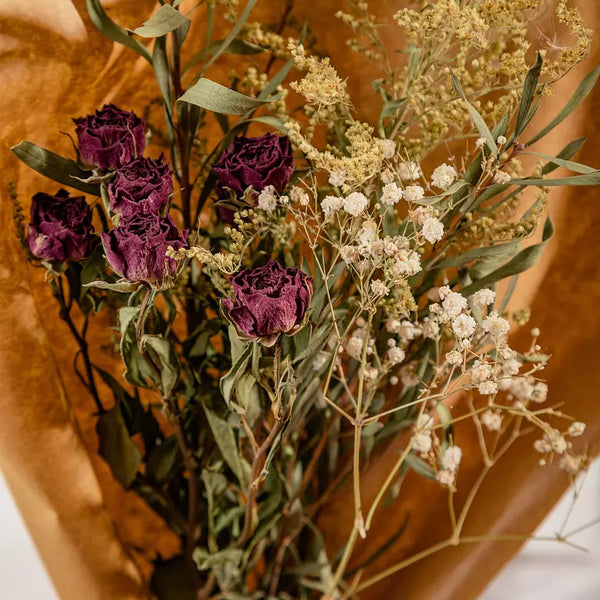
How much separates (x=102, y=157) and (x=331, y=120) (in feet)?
0.57

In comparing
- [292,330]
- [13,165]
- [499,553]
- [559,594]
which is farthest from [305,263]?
[559,594]

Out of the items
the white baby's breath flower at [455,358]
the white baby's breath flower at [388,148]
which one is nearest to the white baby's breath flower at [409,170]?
the white baby's breath flower at [388,148]

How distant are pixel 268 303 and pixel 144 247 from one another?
84 millimetres

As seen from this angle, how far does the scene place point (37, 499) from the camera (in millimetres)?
577

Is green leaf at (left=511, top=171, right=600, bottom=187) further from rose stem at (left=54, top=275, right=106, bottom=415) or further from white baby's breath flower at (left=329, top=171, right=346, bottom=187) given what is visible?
rose stem at (left=54, top=275, right=106, bottom=415)

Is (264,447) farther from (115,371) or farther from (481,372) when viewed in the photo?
(115,371)

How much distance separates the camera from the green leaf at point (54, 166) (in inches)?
18.7

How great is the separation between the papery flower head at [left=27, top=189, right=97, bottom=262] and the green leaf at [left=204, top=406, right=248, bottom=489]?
0.17m

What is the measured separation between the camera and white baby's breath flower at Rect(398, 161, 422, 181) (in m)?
0.44

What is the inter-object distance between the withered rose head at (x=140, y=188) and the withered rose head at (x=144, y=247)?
1 centimetres

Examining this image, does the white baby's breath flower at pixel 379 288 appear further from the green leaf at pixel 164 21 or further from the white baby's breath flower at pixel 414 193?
the green leaf at pixel 164 21

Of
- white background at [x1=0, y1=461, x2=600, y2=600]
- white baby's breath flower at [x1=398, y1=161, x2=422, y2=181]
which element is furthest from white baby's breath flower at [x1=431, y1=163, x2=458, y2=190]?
white background at [x1=0, y1=461, x2=600, y2=600]

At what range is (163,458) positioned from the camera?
60 centimetres

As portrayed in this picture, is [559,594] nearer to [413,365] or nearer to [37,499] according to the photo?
[413,365]
